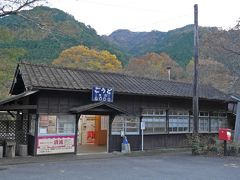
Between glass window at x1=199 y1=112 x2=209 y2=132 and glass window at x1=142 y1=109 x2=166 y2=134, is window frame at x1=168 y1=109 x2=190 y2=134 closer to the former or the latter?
glass window at x1=142 y1=109 x2=166 y2=134

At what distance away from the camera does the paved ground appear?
985 centimetres

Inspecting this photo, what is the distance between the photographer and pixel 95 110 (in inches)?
609

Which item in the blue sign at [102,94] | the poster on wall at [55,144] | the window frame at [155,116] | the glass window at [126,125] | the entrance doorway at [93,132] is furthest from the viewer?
the entrance doorway at [93,132]

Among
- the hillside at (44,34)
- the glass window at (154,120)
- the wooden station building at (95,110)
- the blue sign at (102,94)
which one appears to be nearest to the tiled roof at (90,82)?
the wooden station building at (95,110)

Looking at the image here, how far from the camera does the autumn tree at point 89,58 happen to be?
41.5 m

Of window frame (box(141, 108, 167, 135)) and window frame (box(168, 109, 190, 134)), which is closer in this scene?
window frame (box(141, 108, 167, 135))

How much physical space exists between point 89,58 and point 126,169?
32895 millimetres

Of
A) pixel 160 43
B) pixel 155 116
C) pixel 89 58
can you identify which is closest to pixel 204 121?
pixel 155 116

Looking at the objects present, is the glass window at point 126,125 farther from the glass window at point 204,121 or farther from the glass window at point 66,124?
the glass window at point 204,121

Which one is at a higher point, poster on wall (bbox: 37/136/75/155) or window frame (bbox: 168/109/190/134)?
window frame (bbox: 168/109/190/134)

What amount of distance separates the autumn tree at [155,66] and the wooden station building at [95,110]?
2171 centimetres

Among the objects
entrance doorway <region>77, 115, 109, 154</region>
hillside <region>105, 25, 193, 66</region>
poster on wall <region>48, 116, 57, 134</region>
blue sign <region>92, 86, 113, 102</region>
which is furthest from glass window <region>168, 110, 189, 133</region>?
hillside <region>105, 25, 193, 66</region>

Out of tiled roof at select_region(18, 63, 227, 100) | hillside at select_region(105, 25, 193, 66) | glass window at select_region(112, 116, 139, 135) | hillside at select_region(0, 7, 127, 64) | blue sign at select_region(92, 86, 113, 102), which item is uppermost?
hillside at select_region(105, 25, 193, 66)

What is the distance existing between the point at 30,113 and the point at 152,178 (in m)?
7.68
